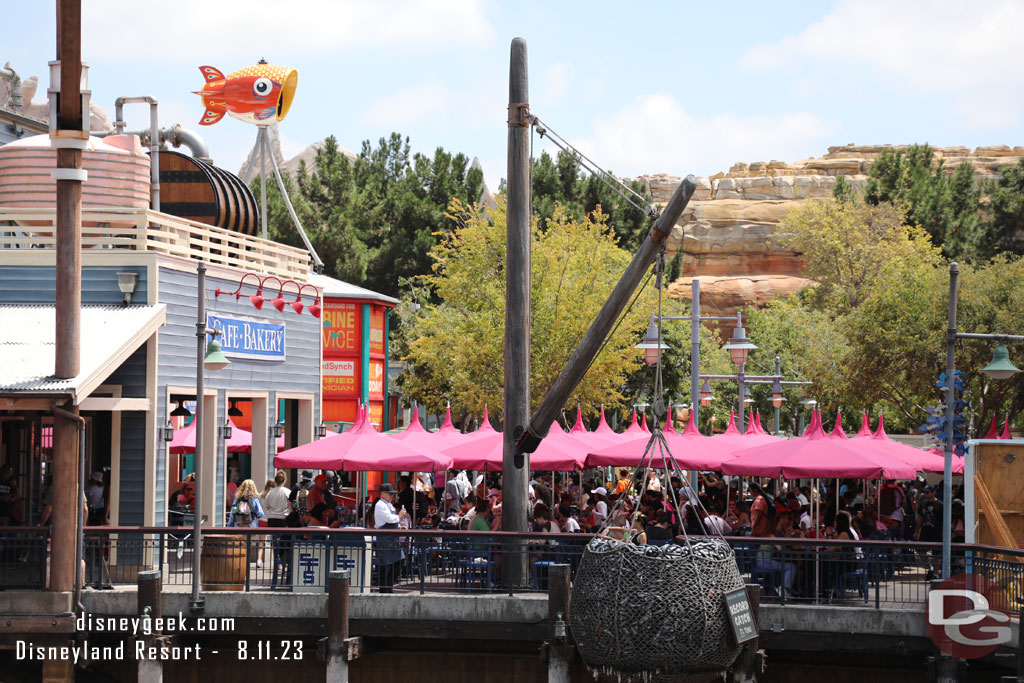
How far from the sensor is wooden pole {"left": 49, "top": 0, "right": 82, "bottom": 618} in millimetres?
15984

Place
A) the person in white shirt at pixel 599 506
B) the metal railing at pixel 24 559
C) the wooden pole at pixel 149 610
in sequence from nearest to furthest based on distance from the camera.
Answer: the wooden pole at pixel 149 610 < the metal railing at pixel 24 559 < the person in white shirt at pixel 599 506

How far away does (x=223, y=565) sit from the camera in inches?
662

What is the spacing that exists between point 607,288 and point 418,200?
17.5 m

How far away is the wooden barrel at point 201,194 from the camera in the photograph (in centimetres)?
2828

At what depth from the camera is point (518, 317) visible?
1744 cm

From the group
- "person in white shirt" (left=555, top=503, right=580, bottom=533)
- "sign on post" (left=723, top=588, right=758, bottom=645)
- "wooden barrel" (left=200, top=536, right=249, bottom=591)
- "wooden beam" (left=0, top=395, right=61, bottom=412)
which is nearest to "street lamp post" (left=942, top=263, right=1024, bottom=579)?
"sign on post" (left=723, top=588, right=758, bottom=645)

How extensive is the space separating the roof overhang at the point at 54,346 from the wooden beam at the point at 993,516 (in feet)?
40.8

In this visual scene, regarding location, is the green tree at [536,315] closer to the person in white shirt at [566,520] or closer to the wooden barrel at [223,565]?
the person in white shirt at [566,520]

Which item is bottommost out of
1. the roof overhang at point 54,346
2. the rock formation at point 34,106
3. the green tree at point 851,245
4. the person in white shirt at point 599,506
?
the person in white shirt at point 599,506

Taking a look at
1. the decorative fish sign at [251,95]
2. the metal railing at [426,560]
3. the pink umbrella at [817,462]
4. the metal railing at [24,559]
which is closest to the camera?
the metal railing at [426,560]

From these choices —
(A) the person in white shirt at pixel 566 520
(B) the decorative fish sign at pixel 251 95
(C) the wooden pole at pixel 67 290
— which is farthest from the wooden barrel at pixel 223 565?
(B) the decorative fish sign at pixel 251 95

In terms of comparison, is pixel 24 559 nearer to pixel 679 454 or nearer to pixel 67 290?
pixel 67 290

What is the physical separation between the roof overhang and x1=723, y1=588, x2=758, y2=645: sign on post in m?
8.88

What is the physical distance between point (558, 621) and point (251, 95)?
2424 centimetres
